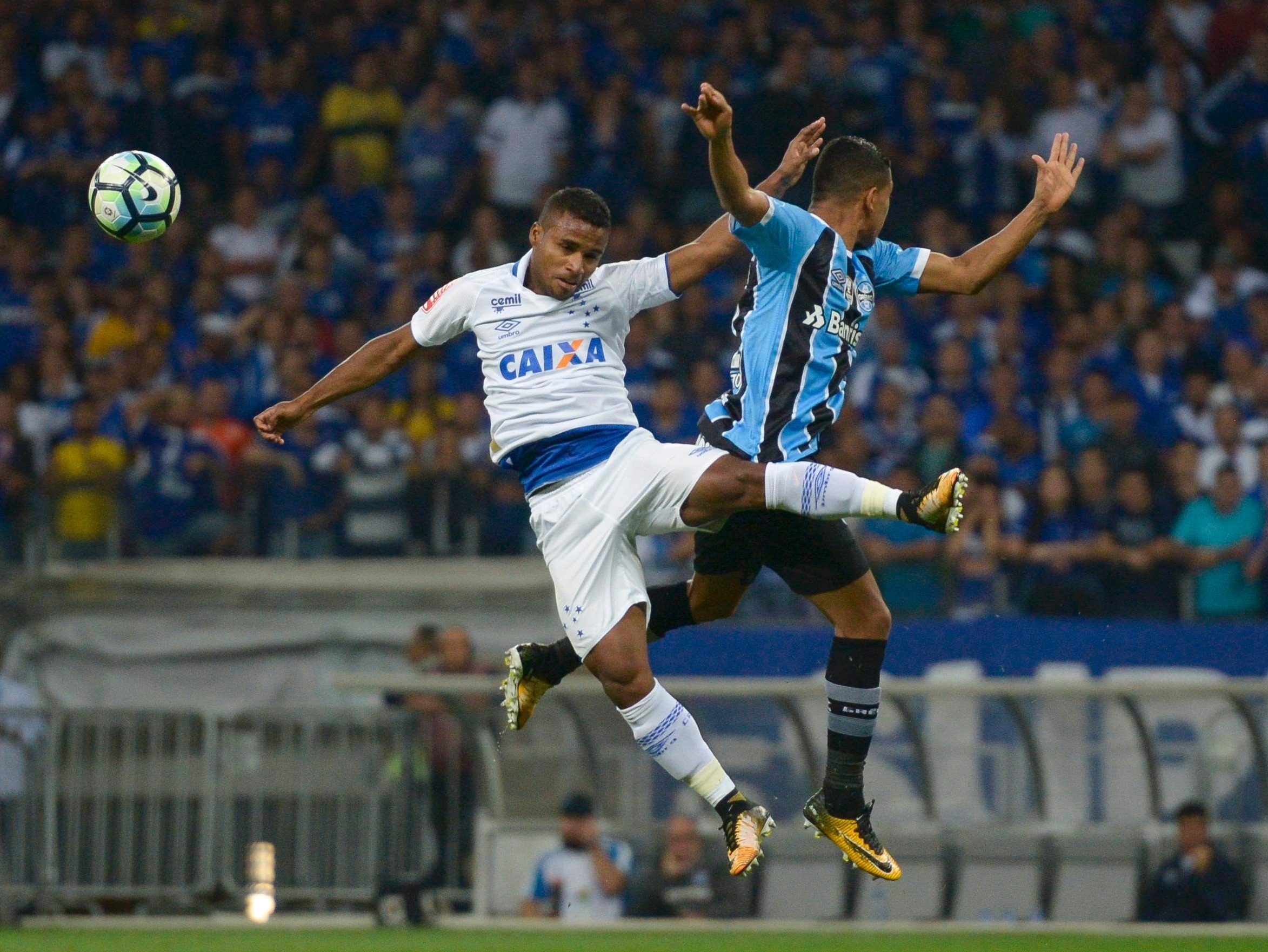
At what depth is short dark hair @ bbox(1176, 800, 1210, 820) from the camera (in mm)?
12305

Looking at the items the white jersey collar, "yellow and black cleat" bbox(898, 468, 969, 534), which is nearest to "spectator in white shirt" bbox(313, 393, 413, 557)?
the white jersey collar

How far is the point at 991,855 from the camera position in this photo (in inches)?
497

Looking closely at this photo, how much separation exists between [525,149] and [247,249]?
8.39 feet

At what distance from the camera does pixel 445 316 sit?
855 centimetres

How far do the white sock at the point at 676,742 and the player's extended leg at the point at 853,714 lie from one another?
0.40 metres

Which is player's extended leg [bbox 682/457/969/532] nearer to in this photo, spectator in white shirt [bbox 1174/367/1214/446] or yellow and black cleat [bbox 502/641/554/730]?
yellow and black cleat [bbox 502/641/554/730]

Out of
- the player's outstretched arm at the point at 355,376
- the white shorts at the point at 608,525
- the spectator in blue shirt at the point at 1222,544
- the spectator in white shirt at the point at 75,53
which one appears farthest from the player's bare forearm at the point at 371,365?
the spectator in white shirt at the point at 75,53

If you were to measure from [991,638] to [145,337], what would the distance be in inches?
301

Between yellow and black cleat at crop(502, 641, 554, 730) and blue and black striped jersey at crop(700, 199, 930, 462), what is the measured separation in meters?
1.32

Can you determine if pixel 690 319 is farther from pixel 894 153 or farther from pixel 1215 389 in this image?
pixel 1215 389

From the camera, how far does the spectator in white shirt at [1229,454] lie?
45.4 ft

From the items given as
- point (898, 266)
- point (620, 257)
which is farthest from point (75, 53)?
point (898, 266)

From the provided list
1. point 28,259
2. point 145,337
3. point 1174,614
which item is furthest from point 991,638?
point 28,259

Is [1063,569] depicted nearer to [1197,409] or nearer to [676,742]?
[1197,409]
